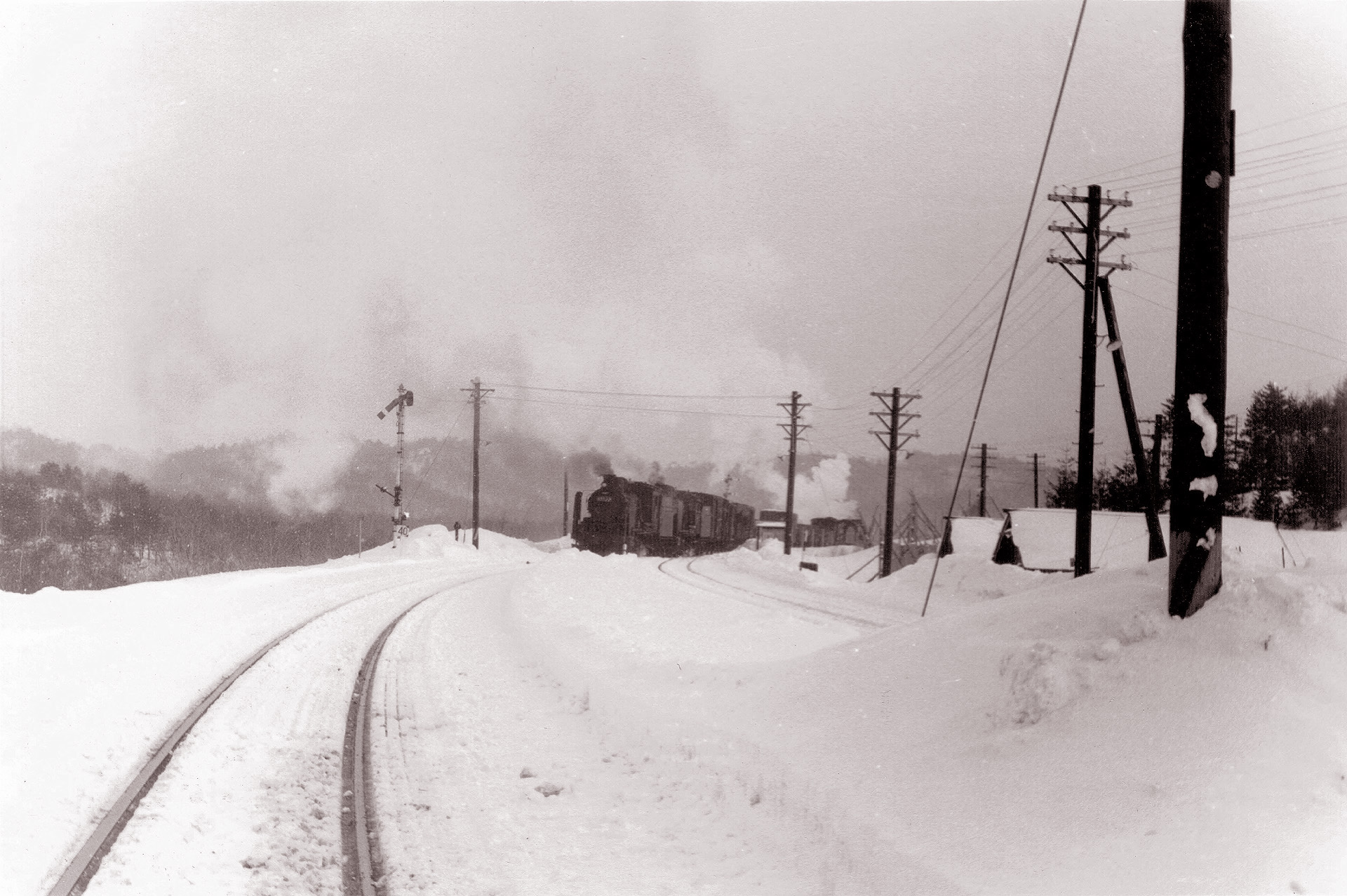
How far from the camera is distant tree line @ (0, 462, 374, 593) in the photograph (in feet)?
140

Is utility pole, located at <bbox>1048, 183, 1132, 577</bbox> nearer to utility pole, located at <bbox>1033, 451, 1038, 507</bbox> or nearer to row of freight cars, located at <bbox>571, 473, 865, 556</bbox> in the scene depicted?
row of freight cars, located at <bbox>571, 473, 865, 556</bbox>

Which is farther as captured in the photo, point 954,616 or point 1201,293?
point 954,616

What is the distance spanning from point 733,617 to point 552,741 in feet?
30.8

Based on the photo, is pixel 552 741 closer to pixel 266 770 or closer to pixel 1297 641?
pixel 266 770

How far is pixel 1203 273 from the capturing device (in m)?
5.54

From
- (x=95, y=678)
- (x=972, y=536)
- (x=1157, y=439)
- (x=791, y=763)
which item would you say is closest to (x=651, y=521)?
(x=972, y=536)

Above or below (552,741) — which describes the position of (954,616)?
above

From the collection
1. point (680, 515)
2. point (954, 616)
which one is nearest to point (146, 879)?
point (954, 616)

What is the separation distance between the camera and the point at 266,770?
6.14 metres

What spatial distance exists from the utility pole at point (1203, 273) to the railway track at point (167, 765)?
17.1 feet

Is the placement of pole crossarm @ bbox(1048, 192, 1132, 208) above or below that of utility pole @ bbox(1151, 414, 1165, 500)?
above

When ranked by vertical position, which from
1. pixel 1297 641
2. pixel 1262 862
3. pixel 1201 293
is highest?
pixel 1201 293

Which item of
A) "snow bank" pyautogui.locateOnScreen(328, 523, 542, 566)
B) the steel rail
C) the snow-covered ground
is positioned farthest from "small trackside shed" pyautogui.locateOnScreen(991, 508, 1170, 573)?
"snow bank" pyautogui.locateOnScreen(328, 523, 542, 566)

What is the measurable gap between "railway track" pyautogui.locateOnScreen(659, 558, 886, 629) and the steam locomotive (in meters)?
4.18
